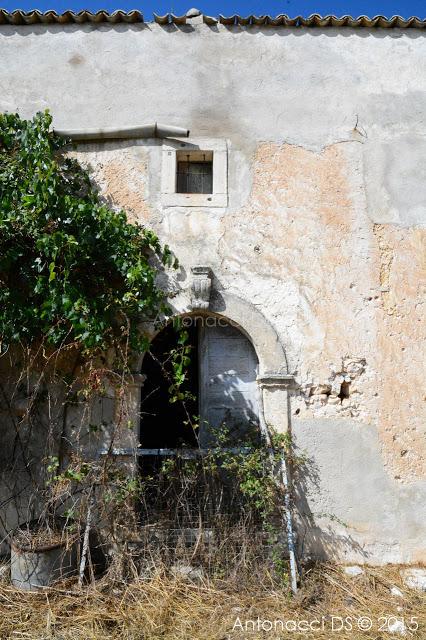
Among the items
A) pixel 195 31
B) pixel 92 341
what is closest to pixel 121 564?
pixel 92 341

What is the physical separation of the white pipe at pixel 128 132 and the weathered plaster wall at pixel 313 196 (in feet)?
0.33

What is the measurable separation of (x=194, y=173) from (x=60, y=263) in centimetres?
197

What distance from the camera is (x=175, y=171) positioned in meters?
5.95

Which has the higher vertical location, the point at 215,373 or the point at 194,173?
the point at 194,173

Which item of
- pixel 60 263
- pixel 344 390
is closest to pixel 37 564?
pixel 60 263

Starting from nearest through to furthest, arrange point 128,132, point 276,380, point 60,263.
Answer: point 60,263
point 276,380
point 128,132

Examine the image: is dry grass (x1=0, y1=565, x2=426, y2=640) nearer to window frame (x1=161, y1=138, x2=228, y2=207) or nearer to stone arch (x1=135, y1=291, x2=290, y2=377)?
stone arch (x1=135, y1=291, x2=290, y2=377)

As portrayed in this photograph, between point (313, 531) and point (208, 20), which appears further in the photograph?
point (208, 20)

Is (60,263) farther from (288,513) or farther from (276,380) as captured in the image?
(288,513)

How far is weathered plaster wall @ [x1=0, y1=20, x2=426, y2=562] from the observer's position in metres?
5.35

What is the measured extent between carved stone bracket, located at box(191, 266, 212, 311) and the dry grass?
2.46m

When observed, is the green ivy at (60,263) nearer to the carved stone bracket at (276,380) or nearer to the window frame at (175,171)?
the window frame at (175,171)

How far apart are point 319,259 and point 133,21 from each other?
3.44 m

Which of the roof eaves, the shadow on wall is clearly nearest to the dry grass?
the shadow on wall
